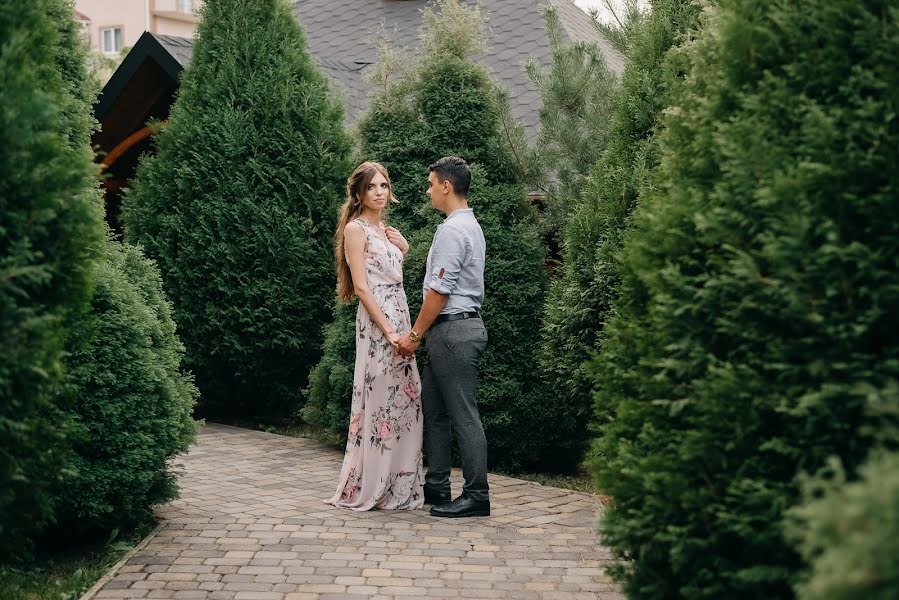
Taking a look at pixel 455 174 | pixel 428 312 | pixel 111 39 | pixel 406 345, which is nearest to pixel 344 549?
pixel 406 345

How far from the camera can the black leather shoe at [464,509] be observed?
6297 millimetres

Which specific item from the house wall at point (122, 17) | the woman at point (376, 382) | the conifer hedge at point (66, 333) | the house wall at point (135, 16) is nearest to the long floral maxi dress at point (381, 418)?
the woman at point (376, 382)

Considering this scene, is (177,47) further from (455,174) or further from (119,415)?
(119,415)

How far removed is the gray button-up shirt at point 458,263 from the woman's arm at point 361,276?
1.31 feet

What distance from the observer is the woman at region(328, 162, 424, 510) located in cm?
650

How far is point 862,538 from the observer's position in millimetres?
1978

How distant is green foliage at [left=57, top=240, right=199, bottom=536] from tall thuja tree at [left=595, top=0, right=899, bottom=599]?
3.12m

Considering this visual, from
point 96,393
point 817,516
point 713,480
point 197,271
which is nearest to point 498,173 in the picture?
point 197,271

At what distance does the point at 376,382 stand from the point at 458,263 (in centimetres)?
104

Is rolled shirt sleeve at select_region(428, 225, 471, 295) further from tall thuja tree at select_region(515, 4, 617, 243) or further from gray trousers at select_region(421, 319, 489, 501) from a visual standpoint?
tall thuja tree at select_region(515, 4, 617, 243)

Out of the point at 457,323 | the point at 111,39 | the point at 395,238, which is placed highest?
the point at 111,39

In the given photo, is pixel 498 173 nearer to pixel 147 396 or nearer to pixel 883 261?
pixel 147 396

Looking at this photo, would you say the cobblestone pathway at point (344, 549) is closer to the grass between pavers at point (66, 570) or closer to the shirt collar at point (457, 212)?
the grass between pavers at point (66, 570)

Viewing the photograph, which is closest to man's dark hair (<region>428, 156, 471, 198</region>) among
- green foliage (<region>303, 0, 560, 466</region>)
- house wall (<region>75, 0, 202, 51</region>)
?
green foliage (<region>303, 0, 560, 466</region>)
